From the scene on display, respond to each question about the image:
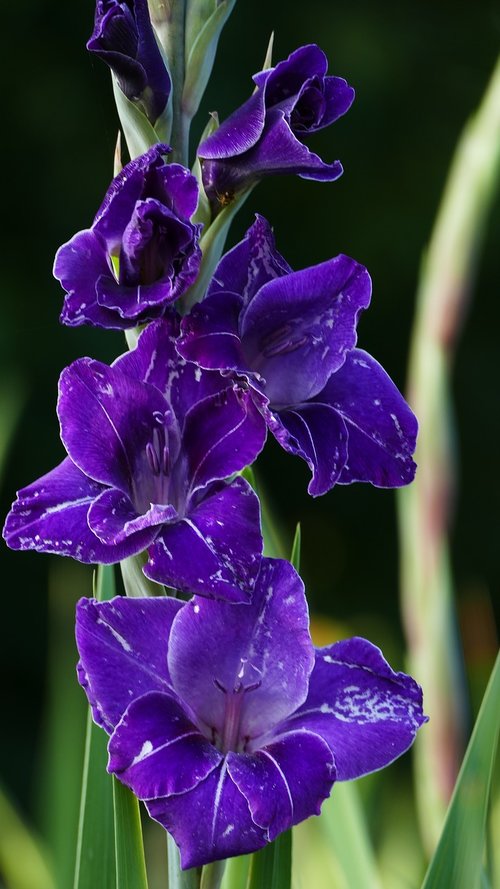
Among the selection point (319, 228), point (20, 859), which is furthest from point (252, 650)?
point (319, 228)

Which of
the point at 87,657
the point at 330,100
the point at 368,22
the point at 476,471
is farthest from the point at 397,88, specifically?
the point at 87,657

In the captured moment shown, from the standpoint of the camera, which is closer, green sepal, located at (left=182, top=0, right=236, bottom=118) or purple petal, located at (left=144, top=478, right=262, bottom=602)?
purple petal, located at (left=144, top=478, right=262, bottom=602)

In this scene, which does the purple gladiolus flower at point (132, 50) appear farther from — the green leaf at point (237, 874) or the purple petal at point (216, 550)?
the green leaf at point (237, 874)

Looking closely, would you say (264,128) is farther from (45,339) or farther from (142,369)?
(45,339)

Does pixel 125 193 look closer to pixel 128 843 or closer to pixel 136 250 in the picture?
pixel 136 250

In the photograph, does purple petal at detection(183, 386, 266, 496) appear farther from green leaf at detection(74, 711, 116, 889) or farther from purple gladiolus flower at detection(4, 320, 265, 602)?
green leaf at detection(74, 711, 116, 889)

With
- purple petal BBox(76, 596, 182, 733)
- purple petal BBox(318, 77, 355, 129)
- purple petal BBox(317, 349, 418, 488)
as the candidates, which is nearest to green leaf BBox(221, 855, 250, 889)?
purple petal BBox(76, 596, 182, 733)

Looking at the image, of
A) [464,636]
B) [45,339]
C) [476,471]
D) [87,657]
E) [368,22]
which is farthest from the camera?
[476,471]
